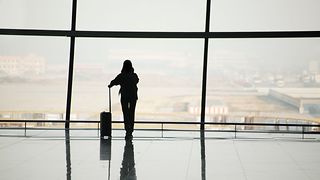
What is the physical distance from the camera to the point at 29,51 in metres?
9.10

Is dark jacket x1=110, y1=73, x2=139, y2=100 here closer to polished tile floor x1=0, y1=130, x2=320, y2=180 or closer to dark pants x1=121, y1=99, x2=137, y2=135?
dark pants x1=121, y1=99, x2=137, y2=135

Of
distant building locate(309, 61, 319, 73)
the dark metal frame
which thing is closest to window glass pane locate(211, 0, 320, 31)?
the dark metal frame

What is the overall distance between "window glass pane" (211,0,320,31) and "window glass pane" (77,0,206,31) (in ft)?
1.64

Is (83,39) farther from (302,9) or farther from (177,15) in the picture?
(302,9)

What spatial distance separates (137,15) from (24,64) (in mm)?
2329

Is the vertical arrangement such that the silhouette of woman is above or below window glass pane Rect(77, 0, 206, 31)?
below

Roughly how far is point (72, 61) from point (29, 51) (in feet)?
2.84

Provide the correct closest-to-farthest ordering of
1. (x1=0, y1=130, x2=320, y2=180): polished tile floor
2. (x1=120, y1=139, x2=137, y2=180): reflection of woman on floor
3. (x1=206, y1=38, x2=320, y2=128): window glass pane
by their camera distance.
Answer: (x1=120, y1=139, x2=137, y2=180): reflection of woman on floor → (x1=0, y1=130, x2=320, y2=180): polished tile floor → (x1=206, y1=38, x2=320, y2=128): window glass pane

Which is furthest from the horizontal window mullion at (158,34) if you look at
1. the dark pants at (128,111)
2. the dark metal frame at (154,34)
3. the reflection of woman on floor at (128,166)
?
the reflection of woman on floor at (128,166)

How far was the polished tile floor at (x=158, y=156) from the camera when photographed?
4.81 meters

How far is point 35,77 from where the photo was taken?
9086mm

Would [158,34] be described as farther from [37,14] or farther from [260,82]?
[37,14]

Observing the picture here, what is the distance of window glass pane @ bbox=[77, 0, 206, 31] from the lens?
8.94 m

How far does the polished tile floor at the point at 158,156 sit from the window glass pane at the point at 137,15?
6.57 feet
